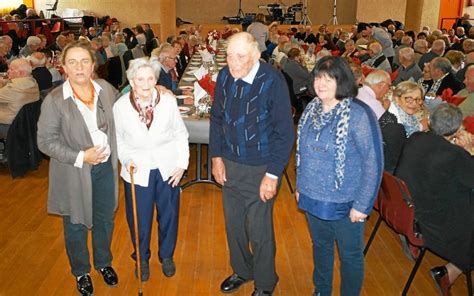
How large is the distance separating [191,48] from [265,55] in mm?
2282

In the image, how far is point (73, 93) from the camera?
2.95 m

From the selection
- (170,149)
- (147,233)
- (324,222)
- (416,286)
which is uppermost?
(170,149)

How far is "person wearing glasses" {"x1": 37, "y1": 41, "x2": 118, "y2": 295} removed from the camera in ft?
9.54

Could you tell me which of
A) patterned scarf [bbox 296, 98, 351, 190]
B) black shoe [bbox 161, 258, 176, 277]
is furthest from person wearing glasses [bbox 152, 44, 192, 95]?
patterned scarf [bbox 296, 98, 351, 190]

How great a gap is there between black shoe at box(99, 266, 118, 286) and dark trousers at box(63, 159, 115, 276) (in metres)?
0.17

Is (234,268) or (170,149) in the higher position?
(170,149)

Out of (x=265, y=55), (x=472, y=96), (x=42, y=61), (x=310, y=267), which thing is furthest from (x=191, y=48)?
(x=310, y=267)

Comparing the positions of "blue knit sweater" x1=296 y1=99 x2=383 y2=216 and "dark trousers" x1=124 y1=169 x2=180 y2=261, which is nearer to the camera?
"blue knit sweater" x1=296 y1=99 x2=383 y2=216

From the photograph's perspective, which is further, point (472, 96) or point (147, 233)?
point (472, 96)

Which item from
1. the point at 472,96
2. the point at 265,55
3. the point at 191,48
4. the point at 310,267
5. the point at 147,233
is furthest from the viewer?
the point at 191,48

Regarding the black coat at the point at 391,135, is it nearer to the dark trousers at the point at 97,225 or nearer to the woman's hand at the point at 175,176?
the woman's hand at the point at 175,176

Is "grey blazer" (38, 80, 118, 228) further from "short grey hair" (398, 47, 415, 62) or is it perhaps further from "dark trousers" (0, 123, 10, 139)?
"short grey hair" (398, 47, 415, 62)

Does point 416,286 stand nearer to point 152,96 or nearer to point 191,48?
point 152,96

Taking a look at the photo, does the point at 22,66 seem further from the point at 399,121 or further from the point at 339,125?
the point at 339,125
